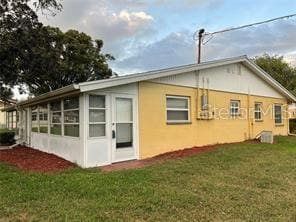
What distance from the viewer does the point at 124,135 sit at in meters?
→ 11.2

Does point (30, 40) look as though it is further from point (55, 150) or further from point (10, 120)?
point (10, 120)

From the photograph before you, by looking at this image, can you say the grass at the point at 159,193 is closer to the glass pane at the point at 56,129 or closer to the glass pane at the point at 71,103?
the glass pane at the point at 71,103

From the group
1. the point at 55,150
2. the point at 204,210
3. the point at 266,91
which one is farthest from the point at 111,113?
the point at 266,91

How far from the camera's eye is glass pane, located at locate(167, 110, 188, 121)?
42.5 ft

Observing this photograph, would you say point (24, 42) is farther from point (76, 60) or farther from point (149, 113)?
point (76, 60)

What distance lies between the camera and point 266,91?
63.6ft

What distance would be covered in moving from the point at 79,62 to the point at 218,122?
15.6 metres

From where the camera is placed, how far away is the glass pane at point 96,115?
10.3 metres

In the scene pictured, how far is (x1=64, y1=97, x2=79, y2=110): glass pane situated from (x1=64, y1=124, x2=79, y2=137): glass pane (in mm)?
634

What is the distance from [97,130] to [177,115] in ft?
Answer: 13.2

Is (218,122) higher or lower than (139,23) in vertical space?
lower

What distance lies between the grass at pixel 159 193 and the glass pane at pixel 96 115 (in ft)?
5.61

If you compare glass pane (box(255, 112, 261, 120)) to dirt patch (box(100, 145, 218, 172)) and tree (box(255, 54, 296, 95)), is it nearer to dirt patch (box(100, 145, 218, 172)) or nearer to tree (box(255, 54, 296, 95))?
dirt patch (box(100, 145, 218, 172))

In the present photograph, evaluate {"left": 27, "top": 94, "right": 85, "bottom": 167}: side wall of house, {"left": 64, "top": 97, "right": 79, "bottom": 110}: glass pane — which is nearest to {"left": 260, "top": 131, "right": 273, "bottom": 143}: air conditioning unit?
{"left": 27, "top": 94, "right": 85, "bottom": 167}: side wall of house
